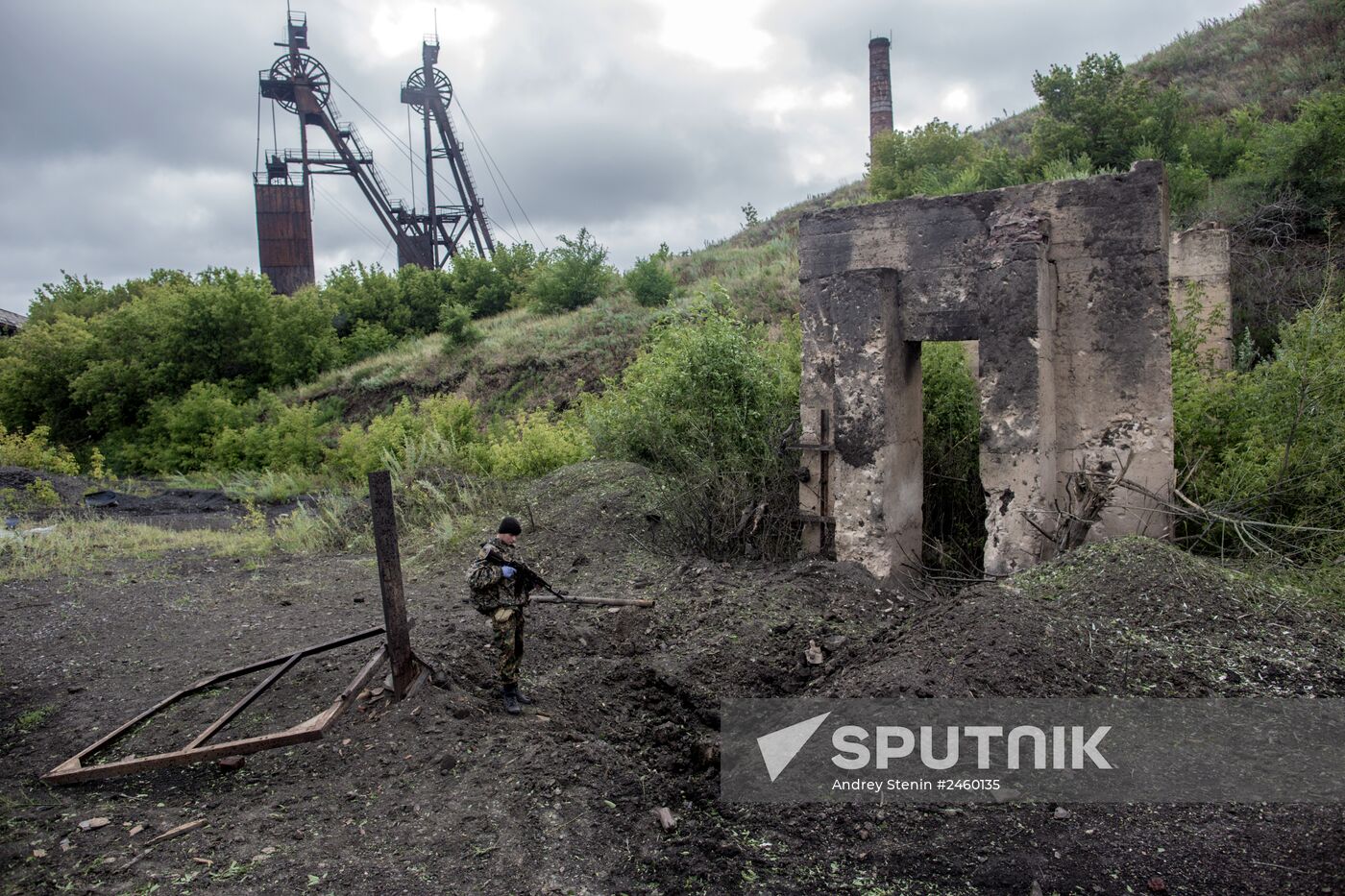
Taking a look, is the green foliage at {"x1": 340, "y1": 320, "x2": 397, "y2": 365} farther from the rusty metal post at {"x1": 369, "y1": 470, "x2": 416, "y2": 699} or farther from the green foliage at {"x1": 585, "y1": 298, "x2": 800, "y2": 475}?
the rusty metal post at {"x1": 369, "y1": 470, "x2": 416, "y2": 699}

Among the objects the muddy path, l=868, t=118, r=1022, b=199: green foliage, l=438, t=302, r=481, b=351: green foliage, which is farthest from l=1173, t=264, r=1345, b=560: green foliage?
l=438, t=302, r=481, b=351: green foliage

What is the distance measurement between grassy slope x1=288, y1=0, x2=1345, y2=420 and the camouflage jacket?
47.8ft

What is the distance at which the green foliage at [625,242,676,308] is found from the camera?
24.4 metres

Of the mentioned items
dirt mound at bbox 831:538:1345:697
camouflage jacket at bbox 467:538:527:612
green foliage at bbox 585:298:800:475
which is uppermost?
green foliage at bbox 585:298:800:475

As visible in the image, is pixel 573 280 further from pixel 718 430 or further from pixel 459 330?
pixel 718 430

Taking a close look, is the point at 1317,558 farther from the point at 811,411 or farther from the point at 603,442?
the point at 603,442

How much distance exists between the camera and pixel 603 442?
41.2 feet

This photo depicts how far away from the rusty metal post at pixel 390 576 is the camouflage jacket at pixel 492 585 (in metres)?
0.46

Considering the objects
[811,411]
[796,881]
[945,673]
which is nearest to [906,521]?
[811,411]

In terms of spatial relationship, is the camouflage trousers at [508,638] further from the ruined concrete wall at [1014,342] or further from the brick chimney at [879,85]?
the brick chimney at [879,85]

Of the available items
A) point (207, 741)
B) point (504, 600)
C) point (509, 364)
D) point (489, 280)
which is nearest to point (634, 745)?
point (504, 600)

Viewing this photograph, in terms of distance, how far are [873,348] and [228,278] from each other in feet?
84.8

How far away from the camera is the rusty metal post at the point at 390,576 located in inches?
211

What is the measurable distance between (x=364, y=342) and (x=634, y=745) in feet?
86.0
